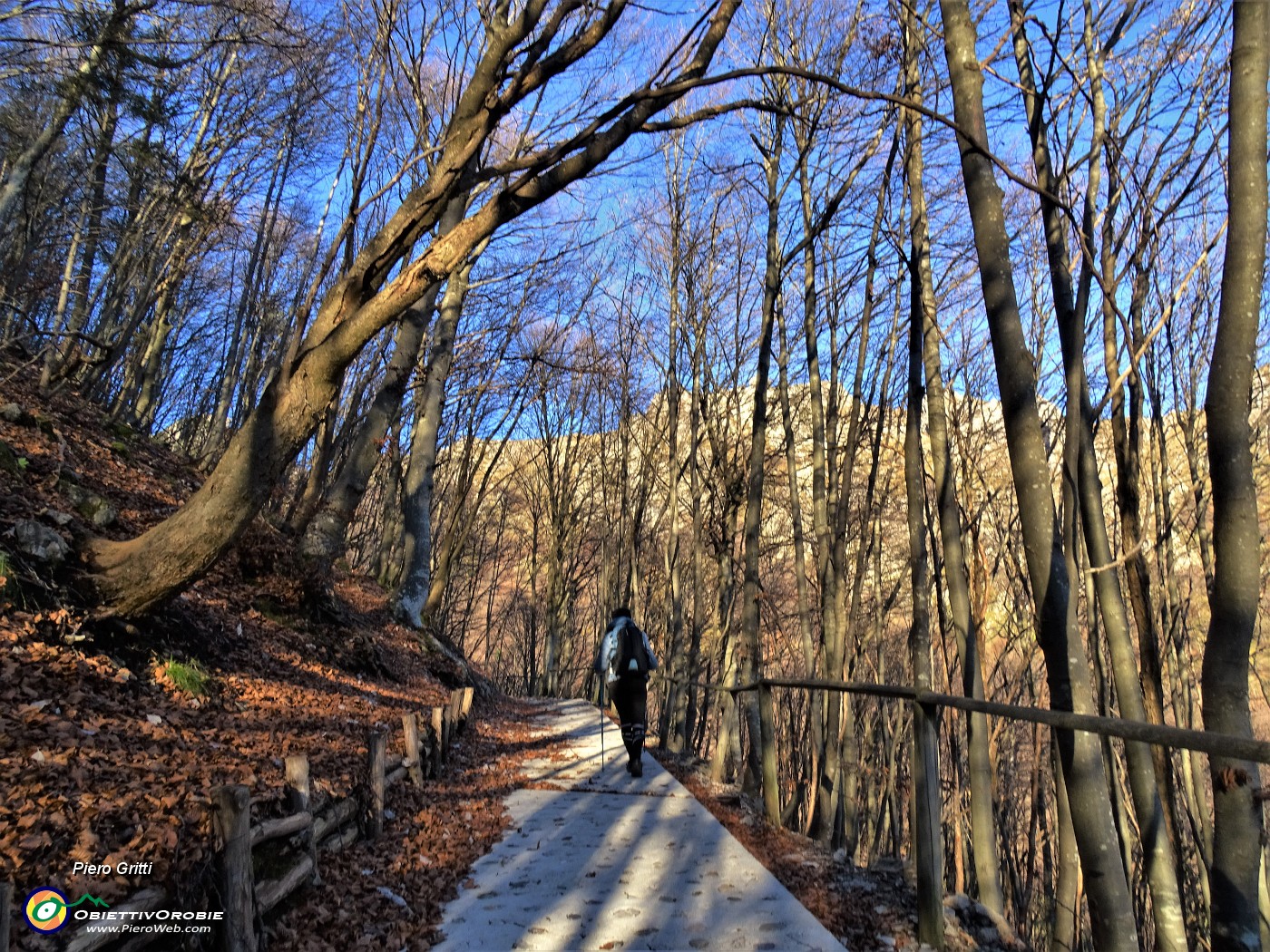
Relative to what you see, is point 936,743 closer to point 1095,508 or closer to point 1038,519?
point 1038,519

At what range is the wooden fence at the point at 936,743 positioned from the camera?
7.06 feet

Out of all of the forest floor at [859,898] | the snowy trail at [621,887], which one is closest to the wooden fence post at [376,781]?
Result: the snowy trail at [621,887]

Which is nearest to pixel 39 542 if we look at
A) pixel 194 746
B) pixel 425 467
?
pixel 194 746

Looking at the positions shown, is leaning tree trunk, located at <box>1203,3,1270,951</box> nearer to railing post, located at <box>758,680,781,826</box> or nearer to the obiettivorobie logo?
railing post, located at <box>758,680,781,826</box>

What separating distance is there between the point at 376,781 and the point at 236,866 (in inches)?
86.1

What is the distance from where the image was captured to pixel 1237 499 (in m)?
3.21

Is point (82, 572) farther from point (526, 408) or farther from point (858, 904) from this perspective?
point (526, 408)

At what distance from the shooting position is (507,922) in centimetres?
417

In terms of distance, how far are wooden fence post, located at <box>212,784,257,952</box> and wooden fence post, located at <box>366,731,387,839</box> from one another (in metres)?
2.02

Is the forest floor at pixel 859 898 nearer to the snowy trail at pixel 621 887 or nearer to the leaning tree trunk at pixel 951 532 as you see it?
the snowy trail at pixel 621 887

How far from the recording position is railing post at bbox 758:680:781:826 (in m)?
7.10

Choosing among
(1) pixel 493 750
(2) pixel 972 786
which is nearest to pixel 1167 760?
(2) pixel 972 786

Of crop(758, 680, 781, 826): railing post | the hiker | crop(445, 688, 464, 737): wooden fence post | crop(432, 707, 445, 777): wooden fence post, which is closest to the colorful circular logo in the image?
crop(432, 707, 445, 777): wooden fence post

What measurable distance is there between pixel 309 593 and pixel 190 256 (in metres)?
10.8
